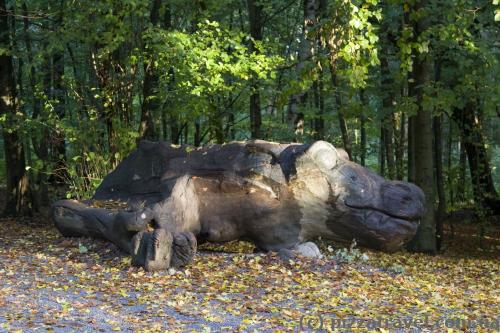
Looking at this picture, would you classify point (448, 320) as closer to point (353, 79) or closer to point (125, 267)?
point (353, 79)

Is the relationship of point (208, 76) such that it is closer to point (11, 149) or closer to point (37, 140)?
point (37, 140)

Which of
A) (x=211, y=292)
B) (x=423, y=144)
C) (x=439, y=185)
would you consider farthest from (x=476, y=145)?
(x=211, y=292)

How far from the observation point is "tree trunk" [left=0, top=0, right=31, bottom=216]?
16.1 m

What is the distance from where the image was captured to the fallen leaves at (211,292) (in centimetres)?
692

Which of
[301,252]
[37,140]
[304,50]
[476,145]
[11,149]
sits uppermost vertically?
[304,50]

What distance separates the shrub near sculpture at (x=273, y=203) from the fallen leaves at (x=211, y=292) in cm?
45

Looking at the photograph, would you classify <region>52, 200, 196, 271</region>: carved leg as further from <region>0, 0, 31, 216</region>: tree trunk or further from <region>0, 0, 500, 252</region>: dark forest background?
<region>0, 0, 31, 216</region>: tree trunk

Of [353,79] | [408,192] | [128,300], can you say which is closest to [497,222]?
[408,192]

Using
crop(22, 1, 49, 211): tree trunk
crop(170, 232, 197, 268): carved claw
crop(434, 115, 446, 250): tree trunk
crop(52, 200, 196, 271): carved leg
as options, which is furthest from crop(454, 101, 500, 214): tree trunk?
crop(22, 1, 49, 211): tree trunk

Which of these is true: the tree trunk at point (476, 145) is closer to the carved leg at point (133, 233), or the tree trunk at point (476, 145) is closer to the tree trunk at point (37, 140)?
the carved leg at point (133, 233)

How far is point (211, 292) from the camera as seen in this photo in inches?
325

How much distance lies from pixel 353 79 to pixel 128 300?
4029mm

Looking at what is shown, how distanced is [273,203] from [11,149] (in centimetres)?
881

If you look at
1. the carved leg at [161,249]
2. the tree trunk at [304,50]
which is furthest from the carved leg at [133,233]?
the tree trunk at [304,50]
